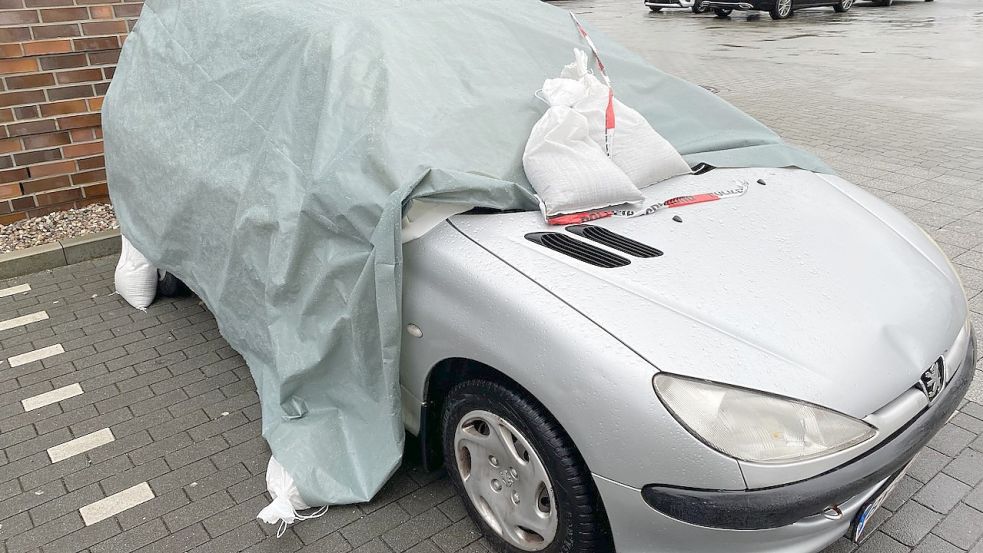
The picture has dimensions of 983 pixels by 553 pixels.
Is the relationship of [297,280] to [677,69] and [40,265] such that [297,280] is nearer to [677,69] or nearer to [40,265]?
[40,265]

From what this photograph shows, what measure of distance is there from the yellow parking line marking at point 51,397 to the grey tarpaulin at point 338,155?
696mm

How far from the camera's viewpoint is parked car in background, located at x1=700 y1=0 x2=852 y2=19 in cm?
1933

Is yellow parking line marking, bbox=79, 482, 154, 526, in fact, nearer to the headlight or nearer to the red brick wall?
the headlight

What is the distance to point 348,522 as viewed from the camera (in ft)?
8.63

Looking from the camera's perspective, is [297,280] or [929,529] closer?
[929,529]

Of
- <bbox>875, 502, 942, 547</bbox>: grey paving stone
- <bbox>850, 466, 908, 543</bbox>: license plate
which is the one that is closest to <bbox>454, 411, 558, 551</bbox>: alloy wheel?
<bbox>850, 466, 908, 543</bbox>: license plate

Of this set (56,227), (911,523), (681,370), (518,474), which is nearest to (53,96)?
(56,227)

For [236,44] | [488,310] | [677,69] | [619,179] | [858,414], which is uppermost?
[236,44]

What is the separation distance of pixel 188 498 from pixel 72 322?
1861 mm

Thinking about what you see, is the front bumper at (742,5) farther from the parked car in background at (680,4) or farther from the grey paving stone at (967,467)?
the grey paving stone at (967,467)

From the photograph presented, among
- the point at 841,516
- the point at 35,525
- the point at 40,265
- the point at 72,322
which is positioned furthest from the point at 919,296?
the point at 40,265

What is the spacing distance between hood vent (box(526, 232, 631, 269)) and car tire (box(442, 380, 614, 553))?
436mm

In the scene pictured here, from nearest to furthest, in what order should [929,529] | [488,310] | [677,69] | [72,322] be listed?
[488,310] → [929,529] → [72,322] → [677,69]

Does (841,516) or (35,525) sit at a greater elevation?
(841,516)
